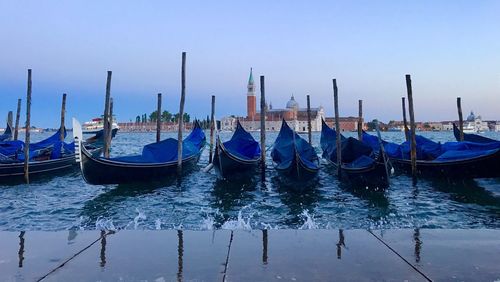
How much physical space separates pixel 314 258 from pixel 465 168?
9.04 m

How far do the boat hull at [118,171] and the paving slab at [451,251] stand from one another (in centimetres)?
757

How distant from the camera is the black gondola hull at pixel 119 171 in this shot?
9.38 meters

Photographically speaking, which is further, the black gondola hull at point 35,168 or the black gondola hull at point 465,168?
the black gondola hull at point 35,168

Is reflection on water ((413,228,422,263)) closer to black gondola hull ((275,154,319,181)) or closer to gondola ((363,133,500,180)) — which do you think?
black gondola hull ((275,154,319,181))

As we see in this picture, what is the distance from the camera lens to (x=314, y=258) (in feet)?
9.57

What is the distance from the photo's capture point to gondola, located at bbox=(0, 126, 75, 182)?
1153 cm

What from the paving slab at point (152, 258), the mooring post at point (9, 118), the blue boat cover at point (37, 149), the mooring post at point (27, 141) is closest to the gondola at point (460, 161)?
the paving slab at point (152, 258)

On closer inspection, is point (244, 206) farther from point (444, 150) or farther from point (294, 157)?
point (444, 150)

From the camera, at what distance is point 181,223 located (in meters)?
6.78

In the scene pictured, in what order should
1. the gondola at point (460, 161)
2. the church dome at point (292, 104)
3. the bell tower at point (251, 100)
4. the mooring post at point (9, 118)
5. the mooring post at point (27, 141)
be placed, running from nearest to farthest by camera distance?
the gondola at point (460, 161) → the mooring post at point (27, 141) → the mooring post at point (9, 118) → the bell tower at point (251, 100) → the church dome at point (292, 104)

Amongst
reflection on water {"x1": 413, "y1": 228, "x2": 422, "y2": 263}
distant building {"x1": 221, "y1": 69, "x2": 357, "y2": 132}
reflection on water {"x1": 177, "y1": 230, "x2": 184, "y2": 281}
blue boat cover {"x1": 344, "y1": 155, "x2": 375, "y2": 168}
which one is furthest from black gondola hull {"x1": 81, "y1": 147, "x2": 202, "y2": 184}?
distant building {"x1": 221, "y1": 69, "x2": 357, "y2": 132}

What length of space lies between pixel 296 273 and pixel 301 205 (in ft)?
19.0

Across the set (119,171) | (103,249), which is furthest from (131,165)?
(103,249)

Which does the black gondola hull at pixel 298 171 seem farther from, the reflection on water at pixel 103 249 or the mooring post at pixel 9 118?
the mooring post at pixel 9 118
